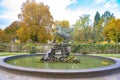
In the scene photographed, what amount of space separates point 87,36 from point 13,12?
15.1 m

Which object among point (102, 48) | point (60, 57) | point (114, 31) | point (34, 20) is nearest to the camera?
point (60, 57)

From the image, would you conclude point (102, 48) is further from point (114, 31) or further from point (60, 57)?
point (114, 31)

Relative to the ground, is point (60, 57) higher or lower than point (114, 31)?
lower

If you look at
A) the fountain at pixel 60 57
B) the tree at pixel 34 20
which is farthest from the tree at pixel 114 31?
the fountain at pixel 60 57

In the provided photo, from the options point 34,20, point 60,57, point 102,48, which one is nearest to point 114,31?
point 102,48

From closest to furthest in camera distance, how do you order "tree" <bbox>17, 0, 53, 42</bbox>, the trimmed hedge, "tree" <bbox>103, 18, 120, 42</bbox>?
the trimmed hedge, "tree" <bbox>17, 0, 53, 42</bbox>, "tree" <bbox>103, 18, 120, 42</bbox>

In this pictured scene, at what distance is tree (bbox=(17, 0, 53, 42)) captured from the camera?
100ft

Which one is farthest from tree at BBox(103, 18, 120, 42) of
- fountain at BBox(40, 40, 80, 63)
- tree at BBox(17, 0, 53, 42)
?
fountain at BBox(40, 40, 80, 63)

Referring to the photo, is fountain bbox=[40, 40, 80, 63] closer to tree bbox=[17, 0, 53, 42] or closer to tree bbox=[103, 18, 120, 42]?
tree bbox=[17, 0, 53, 42]

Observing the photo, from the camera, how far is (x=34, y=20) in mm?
30828

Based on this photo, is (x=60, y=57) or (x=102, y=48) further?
(x=102, y=48)

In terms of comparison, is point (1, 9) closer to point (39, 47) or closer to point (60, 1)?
point (60, 1)

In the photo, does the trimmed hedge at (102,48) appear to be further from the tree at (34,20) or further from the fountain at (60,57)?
the fountain at (60,57)

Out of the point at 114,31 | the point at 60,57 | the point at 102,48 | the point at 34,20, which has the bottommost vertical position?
the point at 60,57
